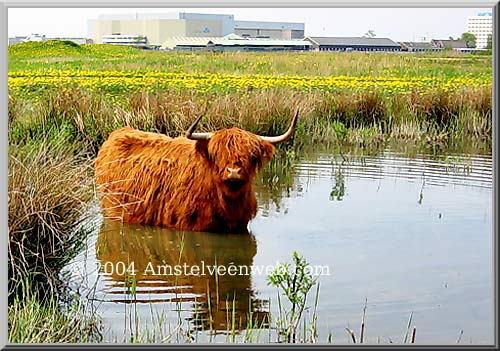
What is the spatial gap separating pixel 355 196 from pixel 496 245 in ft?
8.91

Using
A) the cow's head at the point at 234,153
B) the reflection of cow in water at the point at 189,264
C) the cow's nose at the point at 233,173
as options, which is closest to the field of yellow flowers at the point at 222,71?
the cow's head at the point at 234,153

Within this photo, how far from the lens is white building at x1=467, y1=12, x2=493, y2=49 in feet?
12.6

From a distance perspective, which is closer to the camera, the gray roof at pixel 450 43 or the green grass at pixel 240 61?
the gray roof at pixel 450 43

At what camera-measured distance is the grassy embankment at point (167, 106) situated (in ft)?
14.2

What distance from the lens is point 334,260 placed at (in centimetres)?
480

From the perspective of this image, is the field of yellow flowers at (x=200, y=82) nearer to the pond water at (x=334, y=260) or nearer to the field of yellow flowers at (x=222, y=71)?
the field of yellow flowers at (x=222, y=71)

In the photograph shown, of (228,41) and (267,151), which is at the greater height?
(228,41)

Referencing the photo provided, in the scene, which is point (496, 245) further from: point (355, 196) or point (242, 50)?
point (355, 196)

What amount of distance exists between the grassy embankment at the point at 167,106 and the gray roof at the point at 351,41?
0.31 metres

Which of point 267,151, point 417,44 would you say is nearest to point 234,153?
point 267,151

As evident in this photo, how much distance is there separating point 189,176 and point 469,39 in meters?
2.42

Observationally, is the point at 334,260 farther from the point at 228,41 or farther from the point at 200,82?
the point at 200,82

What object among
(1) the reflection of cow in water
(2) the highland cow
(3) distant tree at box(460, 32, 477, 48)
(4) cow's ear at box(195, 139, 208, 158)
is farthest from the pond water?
(3) distant tree at box(460, 32, 477, 48)

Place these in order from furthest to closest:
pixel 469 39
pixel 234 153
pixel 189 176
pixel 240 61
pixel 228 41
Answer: pixel 189 176 → pixel 234 153 → pixel 240 61 → pixel 228 41 → pixel 469 39
